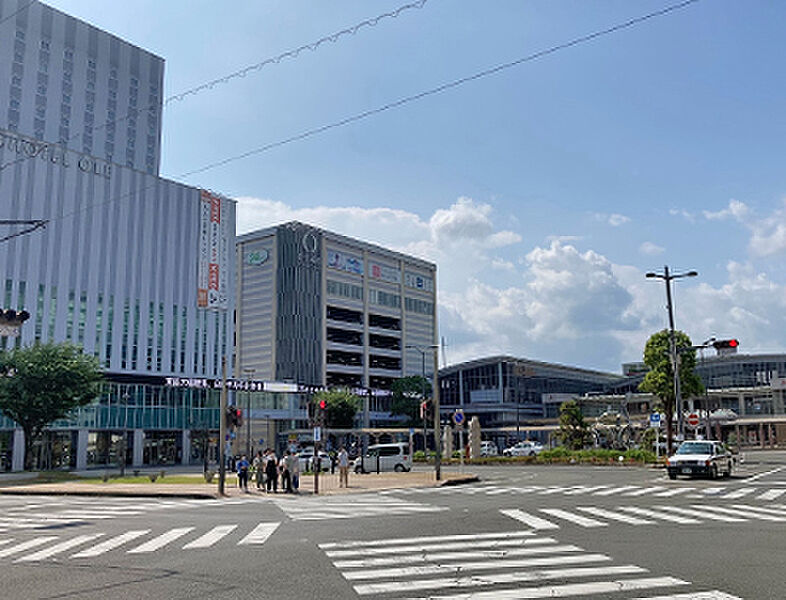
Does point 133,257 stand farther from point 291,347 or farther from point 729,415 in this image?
point 729,415

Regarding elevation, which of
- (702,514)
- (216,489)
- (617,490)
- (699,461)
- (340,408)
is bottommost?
(216,489)

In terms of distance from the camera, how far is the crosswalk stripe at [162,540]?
43.9ft

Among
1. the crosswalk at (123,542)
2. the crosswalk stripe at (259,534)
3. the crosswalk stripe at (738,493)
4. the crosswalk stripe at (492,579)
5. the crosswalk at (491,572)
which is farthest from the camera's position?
the crosswalk stripe at (738,493)

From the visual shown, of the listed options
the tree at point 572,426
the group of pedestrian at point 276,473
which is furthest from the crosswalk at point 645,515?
the tree at point 572,426

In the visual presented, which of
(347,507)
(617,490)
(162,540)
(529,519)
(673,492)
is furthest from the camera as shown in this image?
(617,490)

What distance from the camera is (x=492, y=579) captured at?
988 centimetres

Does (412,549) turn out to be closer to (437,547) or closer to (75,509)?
(437,547)

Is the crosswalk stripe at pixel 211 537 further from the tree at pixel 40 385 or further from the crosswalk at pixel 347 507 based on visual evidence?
the tree at pixel 40 385

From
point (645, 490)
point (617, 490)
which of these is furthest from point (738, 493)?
point (617, 490)

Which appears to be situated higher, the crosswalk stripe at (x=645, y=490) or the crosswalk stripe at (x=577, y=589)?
the crosswalk stripe at (x=577, y=589)

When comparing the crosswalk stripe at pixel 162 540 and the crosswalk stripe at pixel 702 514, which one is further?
the crosswalk stripe at pixel 702 514

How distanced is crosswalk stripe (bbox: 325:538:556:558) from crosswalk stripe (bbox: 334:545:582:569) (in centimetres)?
38

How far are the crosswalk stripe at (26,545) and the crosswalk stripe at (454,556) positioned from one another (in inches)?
255

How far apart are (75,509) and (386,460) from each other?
24502 millimetres
